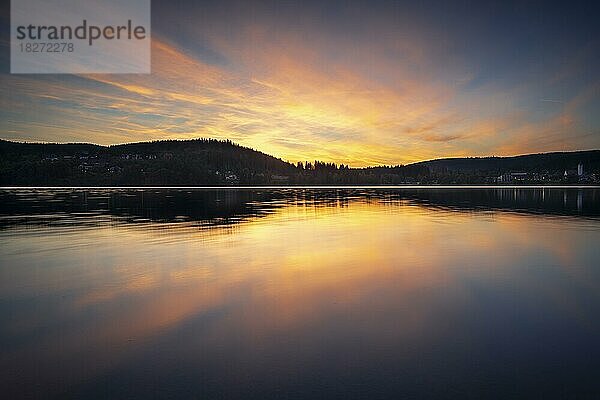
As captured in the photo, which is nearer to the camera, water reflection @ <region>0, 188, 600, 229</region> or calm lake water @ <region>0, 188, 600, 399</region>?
calm lake water @ <region>0, 188, 600, 399</region>

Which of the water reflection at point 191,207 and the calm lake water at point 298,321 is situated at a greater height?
the water reflection at point 191,207

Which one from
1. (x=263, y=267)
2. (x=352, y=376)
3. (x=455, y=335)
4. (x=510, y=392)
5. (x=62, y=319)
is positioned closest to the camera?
(x=510, y=392)

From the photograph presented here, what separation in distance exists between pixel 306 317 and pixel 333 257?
295 inches

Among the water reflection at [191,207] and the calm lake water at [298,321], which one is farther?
the water reflection at [191,207]

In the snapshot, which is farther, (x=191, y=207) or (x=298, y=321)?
(x=191, y=207)

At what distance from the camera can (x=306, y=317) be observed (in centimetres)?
964

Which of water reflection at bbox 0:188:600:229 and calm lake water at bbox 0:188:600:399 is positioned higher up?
water reflection at bbox 0:188:600:229

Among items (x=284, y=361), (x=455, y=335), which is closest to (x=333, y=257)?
(x=455, y=335)

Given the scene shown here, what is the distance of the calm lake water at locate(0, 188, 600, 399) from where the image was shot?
6566mm

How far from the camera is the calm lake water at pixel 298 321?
6.57 m

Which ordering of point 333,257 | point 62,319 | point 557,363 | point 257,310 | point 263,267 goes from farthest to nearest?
1. point 333,257
2. point 263,267
3. point 257,310
4. point 62,319
5. point 557,363

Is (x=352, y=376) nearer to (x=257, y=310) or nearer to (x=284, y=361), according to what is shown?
(x=284, y=361)

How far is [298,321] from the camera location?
938cm

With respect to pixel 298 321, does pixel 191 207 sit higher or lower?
higher
